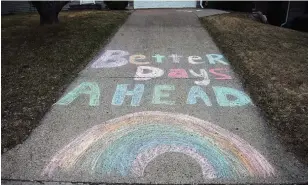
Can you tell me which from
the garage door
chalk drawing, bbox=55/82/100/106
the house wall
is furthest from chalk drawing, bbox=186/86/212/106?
the house wall

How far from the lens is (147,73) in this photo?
6.79 meters

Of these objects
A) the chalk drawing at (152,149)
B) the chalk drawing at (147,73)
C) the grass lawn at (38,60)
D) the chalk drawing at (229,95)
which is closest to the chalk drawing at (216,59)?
the chalk drawing at (147,73)

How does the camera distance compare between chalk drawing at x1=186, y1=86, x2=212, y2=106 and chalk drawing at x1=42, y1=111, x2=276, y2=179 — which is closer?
chalk drawing at x1=42, y1=111, x2=276, y2=179

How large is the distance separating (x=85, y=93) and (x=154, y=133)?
1.75 meters

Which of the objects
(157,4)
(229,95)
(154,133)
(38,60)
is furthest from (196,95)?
(157,4)

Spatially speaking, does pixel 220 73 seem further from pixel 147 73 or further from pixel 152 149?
pixel 152 149

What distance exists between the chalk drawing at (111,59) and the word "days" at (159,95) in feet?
3.47

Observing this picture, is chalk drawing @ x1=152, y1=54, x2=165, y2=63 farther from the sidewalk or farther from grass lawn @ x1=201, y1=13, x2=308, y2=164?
grass lawn @ x1=201, y1=13, x2=308, y2=164

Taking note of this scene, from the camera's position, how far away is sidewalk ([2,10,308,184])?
3.85 metres

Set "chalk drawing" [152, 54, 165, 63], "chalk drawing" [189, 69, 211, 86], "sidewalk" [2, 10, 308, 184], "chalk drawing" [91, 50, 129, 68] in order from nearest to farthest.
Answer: "sidewalk" [2, 10, 308, 184] < "chalk drawing" [189, 69, 211, 86] < "chalk drawing" [91, 50, 129, 68] < "chalk drawing" [152, 54, 165, 63]

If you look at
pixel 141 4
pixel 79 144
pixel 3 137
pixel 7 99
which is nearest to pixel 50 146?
pixel 79 144

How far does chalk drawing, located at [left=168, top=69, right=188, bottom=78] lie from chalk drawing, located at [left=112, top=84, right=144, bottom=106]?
754 mm

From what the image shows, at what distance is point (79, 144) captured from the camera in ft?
14.4

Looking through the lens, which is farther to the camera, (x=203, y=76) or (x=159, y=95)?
(x=203, y=76)
